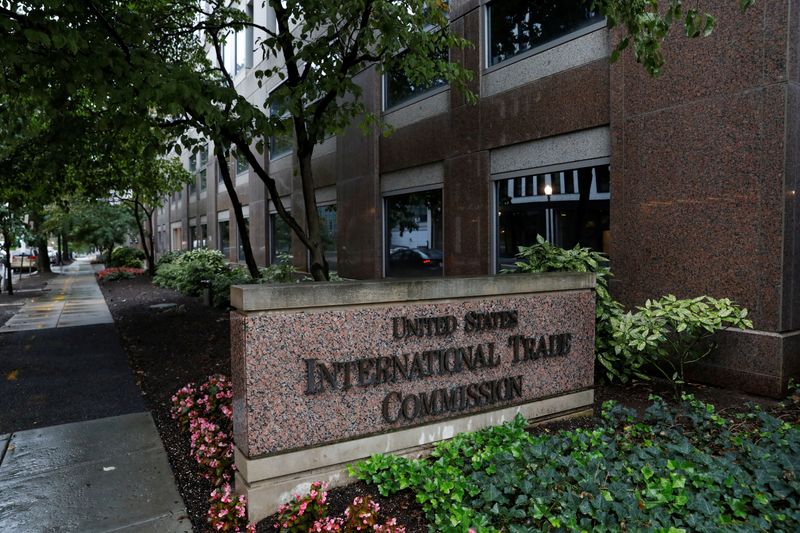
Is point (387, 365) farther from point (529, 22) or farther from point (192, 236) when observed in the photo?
point (192, 236)

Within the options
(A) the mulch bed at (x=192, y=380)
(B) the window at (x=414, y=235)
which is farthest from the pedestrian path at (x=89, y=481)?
(B) the window at (x=414, y=235)

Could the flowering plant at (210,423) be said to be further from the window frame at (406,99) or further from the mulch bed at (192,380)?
the window frame at (406,99)

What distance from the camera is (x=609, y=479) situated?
3631 mm

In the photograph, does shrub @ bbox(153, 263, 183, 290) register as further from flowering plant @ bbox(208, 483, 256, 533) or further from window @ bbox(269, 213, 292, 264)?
flowering plant @ bbox(208, 483, 256, 533)

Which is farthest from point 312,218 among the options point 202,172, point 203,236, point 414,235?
point 203,236

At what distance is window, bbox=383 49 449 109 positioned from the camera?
10.8m

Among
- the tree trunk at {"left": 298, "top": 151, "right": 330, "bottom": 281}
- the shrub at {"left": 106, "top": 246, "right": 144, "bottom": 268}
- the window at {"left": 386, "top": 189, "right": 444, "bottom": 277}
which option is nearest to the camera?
the tree trunk at {"left": 298, "top": 151, "right": 330, "bottom": 281}

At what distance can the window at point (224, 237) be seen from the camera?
24.0 metres

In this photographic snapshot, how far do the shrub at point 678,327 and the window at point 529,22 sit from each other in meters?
4.22

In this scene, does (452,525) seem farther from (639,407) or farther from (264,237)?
(264,237)

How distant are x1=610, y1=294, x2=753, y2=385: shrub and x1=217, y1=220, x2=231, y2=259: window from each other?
1985 cm

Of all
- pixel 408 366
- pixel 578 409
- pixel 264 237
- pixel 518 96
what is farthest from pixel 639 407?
pixel 264 237

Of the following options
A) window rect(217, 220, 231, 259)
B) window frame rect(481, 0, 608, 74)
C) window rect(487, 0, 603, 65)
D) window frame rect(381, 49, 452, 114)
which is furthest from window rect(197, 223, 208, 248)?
window rect(487, 0, 603, 65)

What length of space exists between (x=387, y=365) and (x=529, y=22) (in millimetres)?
6921
